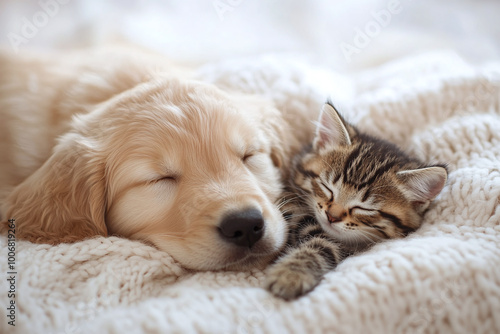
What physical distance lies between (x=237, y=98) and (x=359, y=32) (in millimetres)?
1881

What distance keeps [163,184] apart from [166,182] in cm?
2

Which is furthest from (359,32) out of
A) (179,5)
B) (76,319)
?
(76,319)

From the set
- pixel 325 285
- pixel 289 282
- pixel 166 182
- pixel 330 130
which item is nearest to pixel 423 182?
pixel 330 130

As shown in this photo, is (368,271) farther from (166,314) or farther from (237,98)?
(237,98)

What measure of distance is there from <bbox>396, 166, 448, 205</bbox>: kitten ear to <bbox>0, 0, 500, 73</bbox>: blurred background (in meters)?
1.86

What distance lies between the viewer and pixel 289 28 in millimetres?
3648

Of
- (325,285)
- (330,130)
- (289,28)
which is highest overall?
(289,28)

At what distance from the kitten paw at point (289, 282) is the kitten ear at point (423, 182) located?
69cm

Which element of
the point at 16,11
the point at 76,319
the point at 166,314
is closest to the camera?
the point at 166,314

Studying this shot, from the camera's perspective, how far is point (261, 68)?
2.57 metres

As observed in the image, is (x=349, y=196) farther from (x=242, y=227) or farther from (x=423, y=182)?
(x=242, y=227)

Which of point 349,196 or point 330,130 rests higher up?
point 330,130

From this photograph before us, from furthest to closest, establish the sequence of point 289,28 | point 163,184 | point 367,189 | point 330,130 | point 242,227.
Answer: point 289,28 → point 330,130 → point 367,189 → point 163,184 → point 242,227

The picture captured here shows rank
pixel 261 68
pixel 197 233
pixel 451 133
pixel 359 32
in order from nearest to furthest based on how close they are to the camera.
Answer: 1. pixel 197 233
2. pixel 451 133
3. pixel 261 68
4. pixel 359 32
